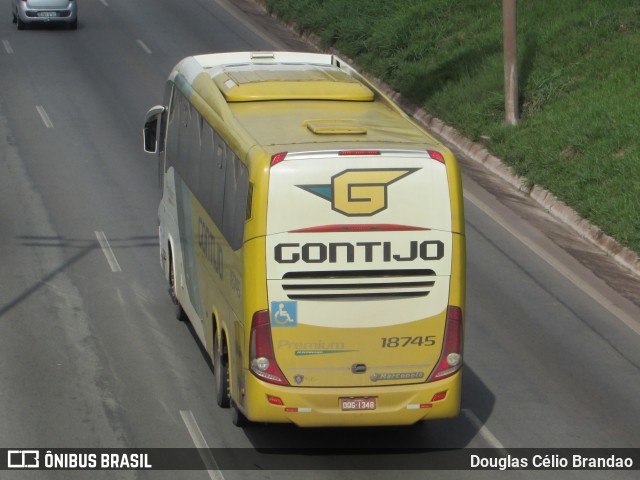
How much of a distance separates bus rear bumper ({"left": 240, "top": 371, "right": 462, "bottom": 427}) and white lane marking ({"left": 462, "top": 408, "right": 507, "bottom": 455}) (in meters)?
1.28

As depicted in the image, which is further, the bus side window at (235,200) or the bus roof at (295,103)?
the bus roof at (295,103)

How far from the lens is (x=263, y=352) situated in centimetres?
1312

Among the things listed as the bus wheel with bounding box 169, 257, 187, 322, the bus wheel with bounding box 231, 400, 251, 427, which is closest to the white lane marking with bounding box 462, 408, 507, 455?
the bus wheel with bounding box 231, 400, 251, 427

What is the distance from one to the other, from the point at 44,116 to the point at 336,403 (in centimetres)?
1972

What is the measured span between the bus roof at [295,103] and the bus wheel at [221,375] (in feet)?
8.92

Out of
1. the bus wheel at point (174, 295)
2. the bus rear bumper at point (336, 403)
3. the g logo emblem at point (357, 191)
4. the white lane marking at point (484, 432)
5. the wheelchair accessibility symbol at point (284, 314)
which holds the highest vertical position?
the g logo emblem at point (357, 191)

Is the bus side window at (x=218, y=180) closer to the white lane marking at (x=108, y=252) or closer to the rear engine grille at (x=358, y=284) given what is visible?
the rear engine grille at (x=358, y=284)

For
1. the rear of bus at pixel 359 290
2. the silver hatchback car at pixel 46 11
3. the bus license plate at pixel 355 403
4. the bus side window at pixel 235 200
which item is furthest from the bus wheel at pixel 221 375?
the silver hatchback car at pixel 46 11

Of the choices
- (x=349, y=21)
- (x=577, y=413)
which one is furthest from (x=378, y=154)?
(x=349, y=21)

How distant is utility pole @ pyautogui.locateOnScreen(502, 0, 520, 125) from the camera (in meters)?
28.2

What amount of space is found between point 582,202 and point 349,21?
15.9 meters

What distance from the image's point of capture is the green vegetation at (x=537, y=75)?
81.5 ft

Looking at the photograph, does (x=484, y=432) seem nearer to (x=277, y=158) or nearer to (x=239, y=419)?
(x=239, y=419)

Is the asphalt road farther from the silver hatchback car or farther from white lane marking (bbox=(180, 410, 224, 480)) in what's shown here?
the silver hatchback car
